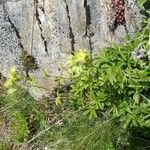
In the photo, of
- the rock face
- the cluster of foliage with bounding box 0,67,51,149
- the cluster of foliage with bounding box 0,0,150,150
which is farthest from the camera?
the cluster of foliage with bounding box 0,67,51,149

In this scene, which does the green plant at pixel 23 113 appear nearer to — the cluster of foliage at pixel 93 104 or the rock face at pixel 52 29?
the cluster of foliage at pixel 93 104

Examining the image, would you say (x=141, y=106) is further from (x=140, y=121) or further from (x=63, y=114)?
(x=63, y=114)

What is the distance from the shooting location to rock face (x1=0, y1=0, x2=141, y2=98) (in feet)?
12.7

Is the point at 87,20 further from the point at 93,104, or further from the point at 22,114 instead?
the point at 22,114

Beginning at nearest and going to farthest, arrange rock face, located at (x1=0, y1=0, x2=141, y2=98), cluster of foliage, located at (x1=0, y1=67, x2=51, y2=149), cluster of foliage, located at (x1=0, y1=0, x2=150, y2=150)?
1. cluster of foliage, located at (x1=0, y1=0, x2=150, y2=150)
2. rock face, located at (x1=0, y1=0, x2=141, y2=98)
3. cluster of foliage, located at (x1=0, y1=67, x2=51, y2=149)

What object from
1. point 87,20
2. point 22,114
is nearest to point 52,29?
point 87,20

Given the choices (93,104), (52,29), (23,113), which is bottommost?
(23,113)

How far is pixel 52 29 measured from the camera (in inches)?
168

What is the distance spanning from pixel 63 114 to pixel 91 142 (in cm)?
67

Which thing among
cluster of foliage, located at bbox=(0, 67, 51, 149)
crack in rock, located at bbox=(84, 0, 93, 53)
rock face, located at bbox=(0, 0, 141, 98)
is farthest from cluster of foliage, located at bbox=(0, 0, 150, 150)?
crack in rock, located at bbox=(84, 0, 93, 53)

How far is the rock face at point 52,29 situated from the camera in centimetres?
388

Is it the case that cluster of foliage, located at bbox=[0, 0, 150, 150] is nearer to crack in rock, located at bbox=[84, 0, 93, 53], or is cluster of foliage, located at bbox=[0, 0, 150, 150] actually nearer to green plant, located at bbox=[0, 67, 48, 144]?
green plant, located at bbox=[0, 67, 48, 144]

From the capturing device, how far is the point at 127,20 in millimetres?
3594

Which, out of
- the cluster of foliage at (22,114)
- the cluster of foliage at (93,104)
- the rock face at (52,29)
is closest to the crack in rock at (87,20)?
the rock face at (52,29)
